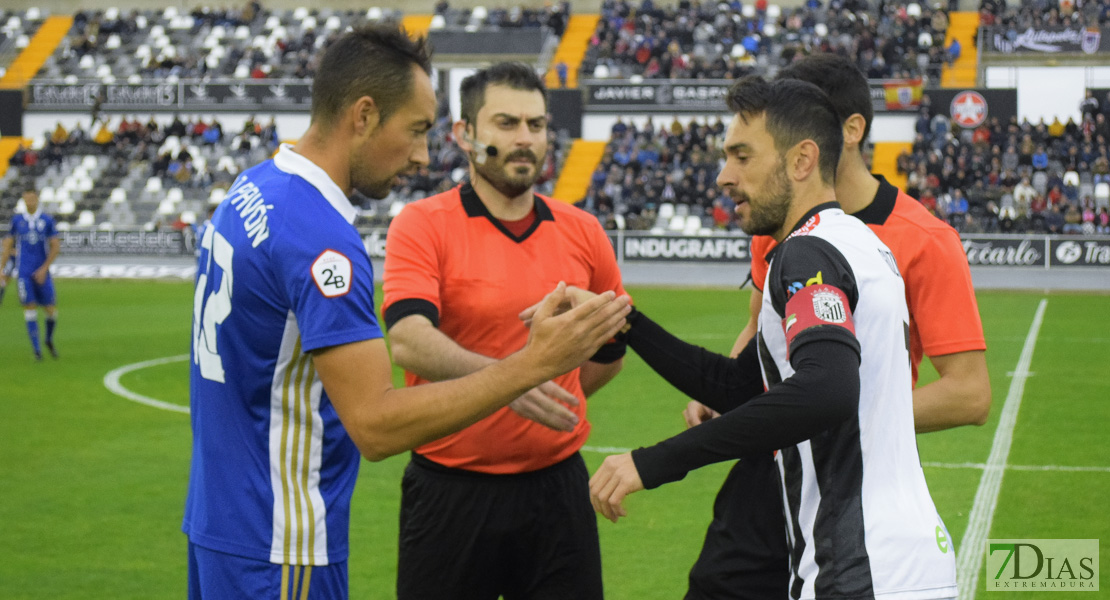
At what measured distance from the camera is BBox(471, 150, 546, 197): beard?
407 centimetres

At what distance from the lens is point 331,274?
8.63 ft

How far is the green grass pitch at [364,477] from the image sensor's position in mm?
6672

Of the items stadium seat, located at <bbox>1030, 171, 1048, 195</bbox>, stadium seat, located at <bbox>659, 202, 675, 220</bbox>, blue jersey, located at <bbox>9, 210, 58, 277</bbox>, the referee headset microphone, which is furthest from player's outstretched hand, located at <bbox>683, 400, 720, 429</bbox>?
stadium seat, located at <bbox>1030, 171, 1048, 195</bbox>

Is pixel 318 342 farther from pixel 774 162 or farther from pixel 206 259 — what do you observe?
pixel 774 162

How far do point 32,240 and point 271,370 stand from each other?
571 inches

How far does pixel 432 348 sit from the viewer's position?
3.67 m

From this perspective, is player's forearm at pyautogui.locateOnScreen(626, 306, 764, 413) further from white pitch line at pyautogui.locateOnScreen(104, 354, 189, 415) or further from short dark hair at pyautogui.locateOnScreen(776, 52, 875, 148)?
white pitch line at pyautogui.locateOnScreen(104, 354, 189, 415)

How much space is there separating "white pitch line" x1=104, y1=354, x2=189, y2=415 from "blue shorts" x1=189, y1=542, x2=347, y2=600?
30.5 ft

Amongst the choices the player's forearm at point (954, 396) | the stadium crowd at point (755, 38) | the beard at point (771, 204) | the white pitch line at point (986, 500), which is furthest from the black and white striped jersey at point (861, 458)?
the stadium crowd at point (755, 38)

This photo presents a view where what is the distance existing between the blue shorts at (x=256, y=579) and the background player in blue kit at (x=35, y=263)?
13.7 metres

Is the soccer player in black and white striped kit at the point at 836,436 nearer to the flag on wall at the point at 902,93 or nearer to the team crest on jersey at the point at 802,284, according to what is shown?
the team crest on jersey at the point at 802,284

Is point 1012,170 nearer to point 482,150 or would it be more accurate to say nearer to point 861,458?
point 482,150

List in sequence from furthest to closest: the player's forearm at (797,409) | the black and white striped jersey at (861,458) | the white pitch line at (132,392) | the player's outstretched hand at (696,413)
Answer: the white pitch line at (132,392), the player's outstretched hand at (696,413), the black and white striped jersey at (861,458), the player's forearm at (797,409)

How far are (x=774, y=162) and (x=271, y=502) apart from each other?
5.16 ft
